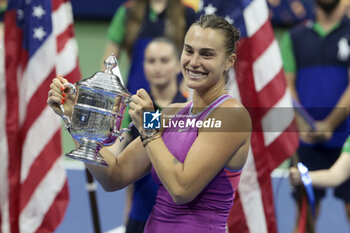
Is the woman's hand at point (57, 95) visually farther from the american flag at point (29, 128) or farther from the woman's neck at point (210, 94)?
the american flag at point (29, 128)

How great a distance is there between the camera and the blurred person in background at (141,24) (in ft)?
15.6

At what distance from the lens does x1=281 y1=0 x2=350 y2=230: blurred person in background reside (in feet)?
15.6

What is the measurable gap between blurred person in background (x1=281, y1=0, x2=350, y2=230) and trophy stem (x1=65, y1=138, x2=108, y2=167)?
260 centimetres

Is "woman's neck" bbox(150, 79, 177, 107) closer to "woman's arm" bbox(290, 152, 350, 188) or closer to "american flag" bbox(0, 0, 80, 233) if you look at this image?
"american flag" bbox(0, 0, 80, 233)

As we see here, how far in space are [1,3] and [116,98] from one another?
7.32ft

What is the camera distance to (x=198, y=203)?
89.0 inches

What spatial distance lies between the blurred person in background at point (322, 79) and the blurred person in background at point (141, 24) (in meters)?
0.84

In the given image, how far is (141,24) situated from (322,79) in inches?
52.8

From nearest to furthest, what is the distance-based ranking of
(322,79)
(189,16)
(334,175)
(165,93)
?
(334,175)
(165,93)
(189,16)
(322,79)

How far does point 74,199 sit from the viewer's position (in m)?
6.38

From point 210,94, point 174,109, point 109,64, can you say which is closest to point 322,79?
point 174,109

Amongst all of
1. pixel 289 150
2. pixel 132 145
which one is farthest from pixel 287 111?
pixel 132 145

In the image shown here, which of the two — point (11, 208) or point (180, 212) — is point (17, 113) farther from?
point (180, 212)

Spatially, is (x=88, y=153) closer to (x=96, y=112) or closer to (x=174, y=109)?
(x=96, y=112)
